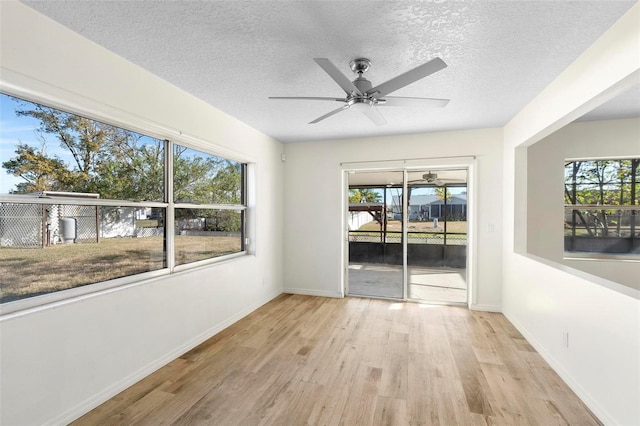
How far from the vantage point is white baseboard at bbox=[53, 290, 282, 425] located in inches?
73.7

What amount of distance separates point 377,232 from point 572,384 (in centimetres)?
282

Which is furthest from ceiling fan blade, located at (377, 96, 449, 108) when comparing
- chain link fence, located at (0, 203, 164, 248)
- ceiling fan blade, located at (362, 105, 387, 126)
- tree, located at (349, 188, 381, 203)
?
tree, located at (349, 188, 381, 203)

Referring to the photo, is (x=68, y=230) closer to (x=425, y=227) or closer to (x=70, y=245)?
(x=70, y=245)

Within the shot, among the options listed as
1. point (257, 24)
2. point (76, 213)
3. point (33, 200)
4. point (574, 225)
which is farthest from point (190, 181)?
point (574, 225)

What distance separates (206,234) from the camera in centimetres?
335

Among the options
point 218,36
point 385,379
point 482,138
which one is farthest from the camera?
point 482,138

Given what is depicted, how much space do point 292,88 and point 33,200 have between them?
2.05 meters

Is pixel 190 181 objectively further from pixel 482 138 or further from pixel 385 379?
pixel 482 138

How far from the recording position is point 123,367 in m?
2.22

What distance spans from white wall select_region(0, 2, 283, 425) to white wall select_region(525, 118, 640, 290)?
13.2ft

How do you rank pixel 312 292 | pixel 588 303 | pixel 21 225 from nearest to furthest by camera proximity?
pixel 21 225 → pixel 588 303 → pixel 312 292

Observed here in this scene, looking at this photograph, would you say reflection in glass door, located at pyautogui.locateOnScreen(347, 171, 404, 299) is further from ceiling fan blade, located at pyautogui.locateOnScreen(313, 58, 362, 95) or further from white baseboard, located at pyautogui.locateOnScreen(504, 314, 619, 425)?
ceiling fan blade, located at pyautogui.locateOnScreen(313, 58, 362, 95)

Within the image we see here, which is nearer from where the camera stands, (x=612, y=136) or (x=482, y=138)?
(x=612, y=136)

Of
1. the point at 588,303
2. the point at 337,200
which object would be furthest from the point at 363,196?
the point at 588,303
